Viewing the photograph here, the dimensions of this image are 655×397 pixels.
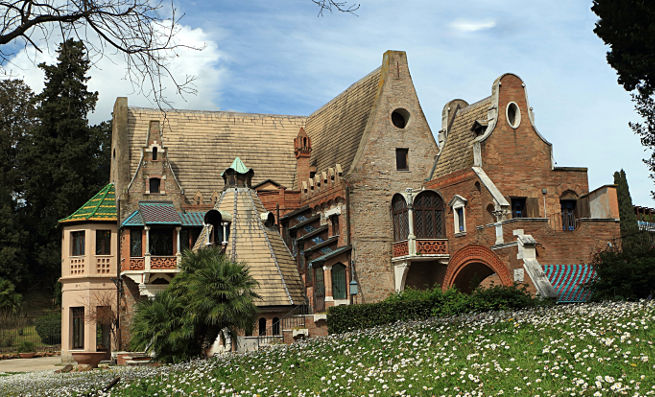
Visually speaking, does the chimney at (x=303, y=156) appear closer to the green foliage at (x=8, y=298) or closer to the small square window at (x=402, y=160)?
the small square window at (x=402, y=160)

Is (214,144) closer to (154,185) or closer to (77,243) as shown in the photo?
(154,185)

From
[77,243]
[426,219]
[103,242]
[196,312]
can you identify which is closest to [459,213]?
[426,219]

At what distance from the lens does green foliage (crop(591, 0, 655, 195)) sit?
2414 cm

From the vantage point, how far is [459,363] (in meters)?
14.2

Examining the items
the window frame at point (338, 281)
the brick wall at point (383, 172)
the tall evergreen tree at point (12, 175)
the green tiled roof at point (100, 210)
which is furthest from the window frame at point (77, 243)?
the tall evergreen tree at point (12, 175)

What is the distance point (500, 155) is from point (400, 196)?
15.4ft

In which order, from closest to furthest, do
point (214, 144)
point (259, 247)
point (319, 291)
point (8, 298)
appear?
1. point (319, 291)
2. point (259, 247)
3. point (214, 144)
4. point (8, 298)

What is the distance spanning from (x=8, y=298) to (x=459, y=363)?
46669 mm

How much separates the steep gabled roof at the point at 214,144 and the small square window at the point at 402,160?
9029 millimetres

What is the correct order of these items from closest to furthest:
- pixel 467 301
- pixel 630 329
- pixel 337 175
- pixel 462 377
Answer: pixel 462 377
pixel 630 329
pixel 467 301
pixel 337 175

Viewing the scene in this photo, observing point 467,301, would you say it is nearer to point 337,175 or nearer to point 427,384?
point 427,384

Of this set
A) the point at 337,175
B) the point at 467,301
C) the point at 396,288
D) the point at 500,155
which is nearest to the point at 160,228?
the point at 337,175

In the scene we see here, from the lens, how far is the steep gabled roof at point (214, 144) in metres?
42.2

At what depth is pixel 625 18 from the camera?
24.7 meters
